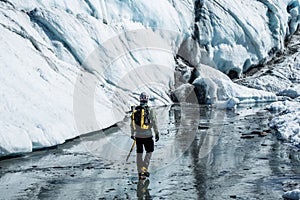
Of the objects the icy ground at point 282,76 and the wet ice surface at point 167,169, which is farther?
the icy ground at point 282,76

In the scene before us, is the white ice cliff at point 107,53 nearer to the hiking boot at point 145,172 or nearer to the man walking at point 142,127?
the man walking at point 142,127

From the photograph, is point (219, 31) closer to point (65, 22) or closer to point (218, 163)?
point (65, 22)

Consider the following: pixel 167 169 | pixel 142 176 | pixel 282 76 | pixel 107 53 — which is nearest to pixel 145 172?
pixel 142 176

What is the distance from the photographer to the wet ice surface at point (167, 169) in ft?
17.7

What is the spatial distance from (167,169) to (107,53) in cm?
1171

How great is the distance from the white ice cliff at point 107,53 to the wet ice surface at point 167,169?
0.84 m

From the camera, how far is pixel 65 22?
16266 millimetres

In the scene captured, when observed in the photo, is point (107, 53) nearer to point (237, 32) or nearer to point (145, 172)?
point (145, 172)

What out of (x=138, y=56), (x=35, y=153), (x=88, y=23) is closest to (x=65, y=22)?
(x=88, y=23)

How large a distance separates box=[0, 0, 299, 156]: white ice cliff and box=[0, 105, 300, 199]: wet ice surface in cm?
84

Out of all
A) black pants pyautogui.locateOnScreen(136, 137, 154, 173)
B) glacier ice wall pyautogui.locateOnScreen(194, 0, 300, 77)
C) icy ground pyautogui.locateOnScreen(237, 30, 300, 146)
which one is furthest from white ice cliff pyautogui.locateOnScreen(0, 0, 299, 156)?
black pants pyautogui.locateOnScreen(136, 137, 154, 173)

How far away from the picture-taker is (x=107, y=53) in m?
17.7

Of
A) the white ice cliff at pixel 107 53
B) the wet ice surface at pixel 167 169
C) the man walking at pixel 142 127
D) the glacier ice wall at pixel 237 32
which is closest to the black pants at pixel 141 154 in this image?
the man walking at pixel 142 127

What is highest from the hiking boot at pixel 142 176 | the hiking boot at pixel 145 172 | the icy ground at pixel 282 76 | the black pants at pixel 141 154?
the icy ground at pixel 282 76
